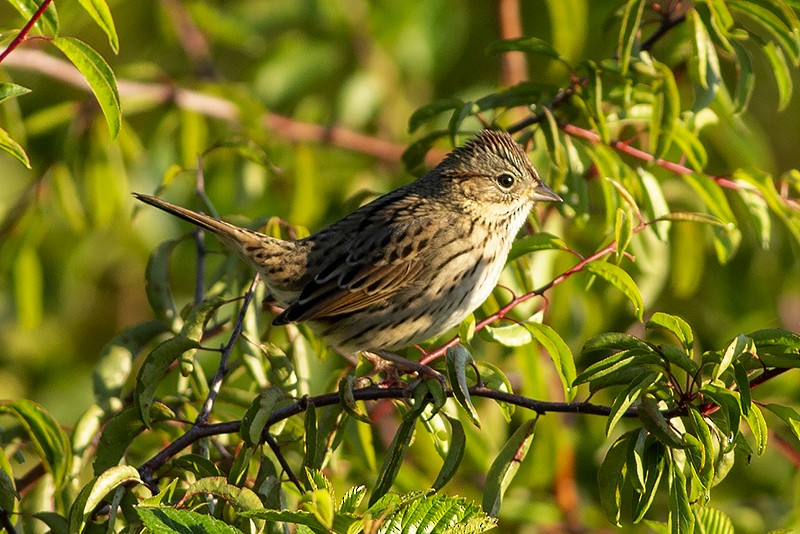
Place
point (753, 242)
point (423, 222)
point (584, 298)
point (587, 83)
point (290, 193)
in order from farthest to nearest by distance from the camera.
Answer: point (290, 193) → point (753, 242) → point (584, 298) → point (423, 222) → point (587, 83)

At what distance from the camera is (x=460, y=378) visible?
273cm

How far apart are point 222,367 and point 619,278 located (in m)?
1.19

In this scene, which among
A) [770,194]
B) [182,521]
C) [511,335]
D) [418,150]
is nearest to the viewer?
[182,521]

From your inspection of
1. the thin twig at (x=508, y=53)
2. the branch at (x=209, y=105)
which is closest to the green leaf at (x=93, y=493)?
the branch at (x=209, y=105)

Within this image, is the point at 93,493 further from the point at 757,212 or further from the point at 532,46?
the point at 757,212

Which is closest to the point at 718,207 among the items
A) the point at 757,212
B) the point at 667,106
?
the point at 757,212

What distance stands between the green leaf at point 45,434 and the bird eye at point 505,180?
2.19 metres

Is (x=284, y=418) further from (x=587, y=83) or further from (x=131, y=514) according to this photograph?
(x=587, y=83)

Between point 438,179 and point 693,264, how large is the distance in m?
1.23

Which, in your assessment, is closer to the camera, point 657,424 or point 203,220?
point 657,424

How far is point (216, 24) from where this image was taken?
600 cm

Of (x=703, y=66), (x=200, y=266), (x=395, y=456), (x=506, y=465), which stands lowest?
(x=506, y=465)

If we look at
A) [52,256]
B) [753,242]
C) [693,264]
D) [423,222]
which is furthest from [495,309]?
[52,256]

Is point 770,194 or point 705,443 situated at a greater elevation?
point 770,194
